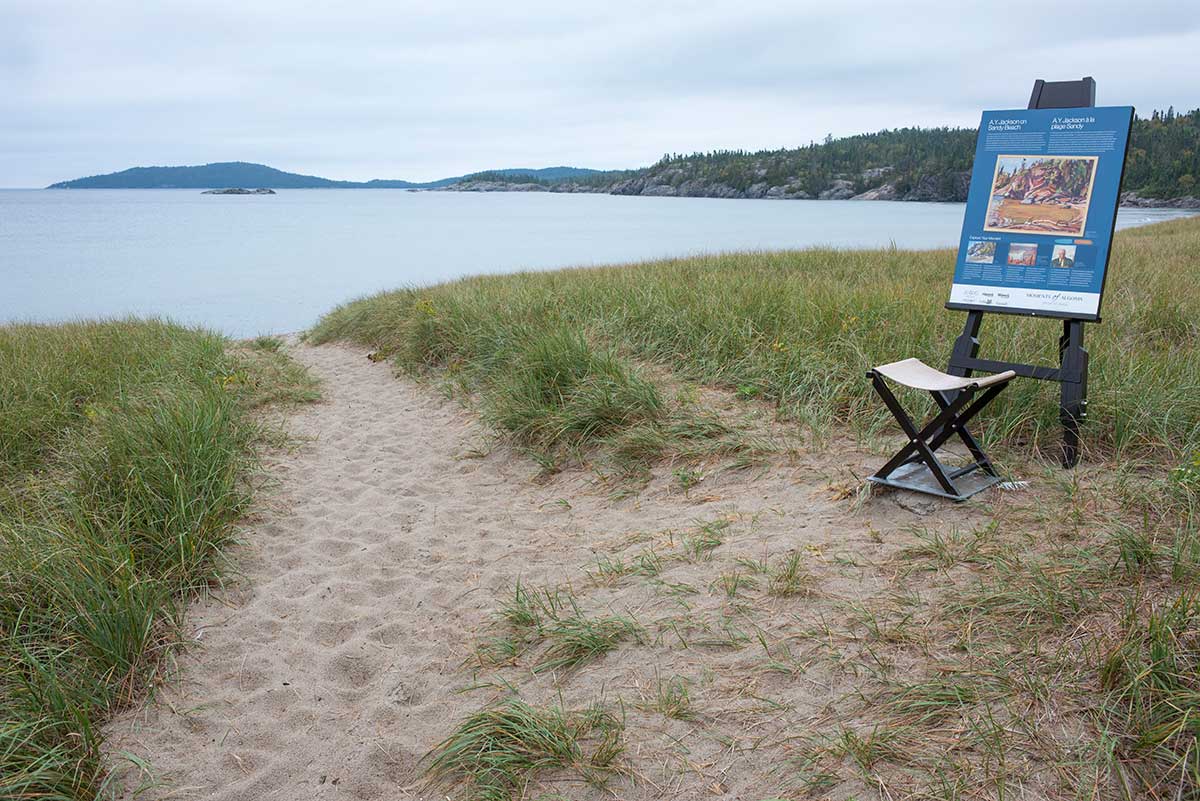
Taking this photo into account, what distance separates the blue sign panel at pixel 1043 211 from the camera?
4.25 metres

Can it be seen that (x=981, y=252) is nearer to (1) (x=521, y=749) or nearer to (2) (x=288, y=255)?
(1) (x=521, y=749)

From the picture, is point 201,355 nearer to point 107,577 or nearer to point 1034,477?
point 107,577

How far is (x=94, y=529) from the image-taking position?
4.11 meters

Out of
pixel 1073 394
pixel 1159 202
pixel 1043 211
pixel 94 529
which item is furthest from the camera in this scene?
pixel 1159 202

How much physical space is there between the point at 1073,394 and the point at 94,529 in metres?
5.34

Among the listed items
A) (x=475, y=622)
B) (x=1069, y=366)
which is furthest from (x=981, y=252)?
(x=475, y=622)

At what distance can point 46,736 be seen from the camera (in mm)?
2771

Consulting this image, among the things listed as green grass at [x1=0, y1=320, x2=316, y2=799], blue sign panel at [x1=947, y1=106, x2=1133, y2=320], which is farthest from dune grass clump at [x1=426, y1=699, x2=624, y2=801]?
blue sign panel at [x1=947, y1=106, x2=1133, y2=320]

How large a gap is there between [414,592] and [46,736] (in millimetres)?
1714

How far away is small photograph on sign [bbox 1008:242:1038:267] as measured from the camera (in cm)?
447

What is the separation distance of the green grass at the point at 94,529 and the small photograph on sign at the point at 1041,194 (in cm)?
490

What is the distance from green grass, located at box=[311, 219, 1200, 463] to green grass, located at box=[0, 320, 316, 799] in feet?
7.40

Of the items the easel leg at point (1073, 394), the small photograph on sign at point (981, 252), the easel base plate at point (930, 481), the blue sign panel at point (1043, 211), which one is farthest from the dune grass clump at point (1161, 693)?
the small photograph on sign at point (981, 252)

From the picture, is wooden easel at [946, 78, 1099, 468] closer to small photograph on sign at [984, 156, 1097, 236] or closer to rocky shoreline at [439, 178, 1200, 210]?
small photograph on sign at [984, 156, 1097, 236]
